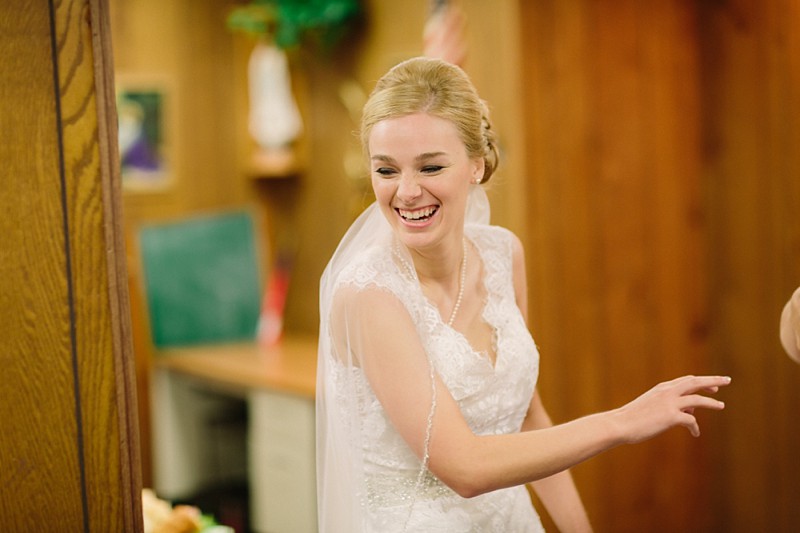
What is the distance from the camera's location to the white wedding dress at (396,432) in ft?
5.92

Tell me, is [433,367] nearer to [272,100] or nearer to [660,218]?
[660,218]

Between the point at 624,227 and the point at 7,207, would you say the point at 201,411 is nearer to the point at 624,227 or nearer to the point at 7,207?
the point at 624,227

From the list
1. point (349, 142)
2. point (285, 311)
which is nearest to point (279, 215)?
point (285, 311)

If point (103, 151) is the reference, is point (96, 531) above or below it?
below

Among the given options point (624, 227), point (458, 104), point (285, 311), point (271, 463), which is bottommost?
point (271, 463)

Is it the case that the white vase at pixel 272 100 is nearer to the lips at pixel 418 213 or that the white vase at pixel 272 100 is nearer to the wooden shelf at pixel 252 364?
the wooden shelf at pixel 252 364

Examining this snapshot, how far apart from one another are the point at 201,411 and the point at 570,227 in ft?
7.52

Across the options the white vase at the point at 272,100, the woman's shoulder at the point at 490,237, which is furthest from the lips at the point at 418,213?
the white vase at the point at 272,100

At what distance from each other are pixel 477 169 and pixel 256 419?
2.45m

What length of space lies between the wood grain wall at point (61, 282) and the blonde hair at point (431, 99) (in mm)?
498

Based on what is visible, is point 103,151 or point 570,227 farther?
point 570,227

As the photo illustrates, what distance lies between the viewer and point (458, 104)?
1.73 metres

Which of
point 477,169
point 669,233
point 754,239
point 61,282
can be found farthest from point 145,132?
point 61,282

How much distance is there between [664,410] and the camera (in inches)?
59.0
